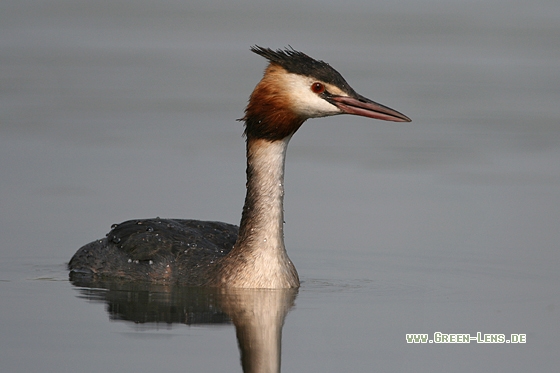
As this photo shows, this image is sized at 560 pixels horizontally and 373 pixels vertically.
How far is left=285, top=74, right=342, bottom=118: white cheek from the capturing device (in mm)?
10953

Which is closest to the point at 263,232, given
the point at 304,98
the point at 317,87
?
the point at 304,98

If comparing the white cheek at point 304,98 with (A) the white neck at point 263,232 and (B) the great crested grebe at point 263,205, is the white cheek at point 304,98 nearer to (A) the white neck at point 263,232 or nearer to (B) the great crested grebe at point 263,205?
(B) the great crested grebe at point 263,205

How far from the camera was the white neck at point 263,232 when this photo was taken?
36.7 ft

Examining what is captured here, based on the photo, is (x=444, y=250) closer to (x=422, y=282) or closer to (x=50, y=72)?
(x=422, y=282)

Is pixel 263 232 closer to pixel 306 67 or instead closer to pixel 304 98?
pixel 304 98

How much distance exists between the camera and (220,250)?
11.7 m

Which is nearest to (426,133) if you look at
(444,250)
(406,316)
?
(444,250)

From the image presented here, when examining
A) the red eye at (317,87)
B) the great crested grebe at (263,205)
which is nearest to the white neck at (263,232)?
the great crested grebe at (263,205)

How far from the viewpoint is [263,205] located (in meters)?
11.3

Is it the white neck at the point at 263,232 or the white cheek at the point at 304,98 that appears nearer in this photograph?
the white cheek at the point at 304,98

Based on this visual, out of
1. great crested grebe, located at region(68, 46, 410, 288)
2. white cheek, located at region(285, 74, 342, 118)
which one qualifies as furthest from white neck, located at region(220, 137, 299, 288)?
white cheek, located at region(285, 74, 342, 118)

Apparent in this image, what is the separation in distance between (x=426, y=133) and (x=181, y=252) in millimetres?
6688

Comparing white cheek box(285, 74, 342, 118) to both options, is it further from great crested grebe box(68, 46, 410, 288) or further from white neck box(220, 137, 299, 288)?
white neck box(220, 137, 299, 288)

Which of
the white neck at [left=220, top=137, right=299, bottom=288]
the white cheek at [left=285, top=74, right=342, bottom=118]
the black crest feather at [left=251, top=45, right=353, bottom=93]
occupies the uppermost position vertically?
the black crest feather at [left=251, top=45, right=353, bottom=93]
